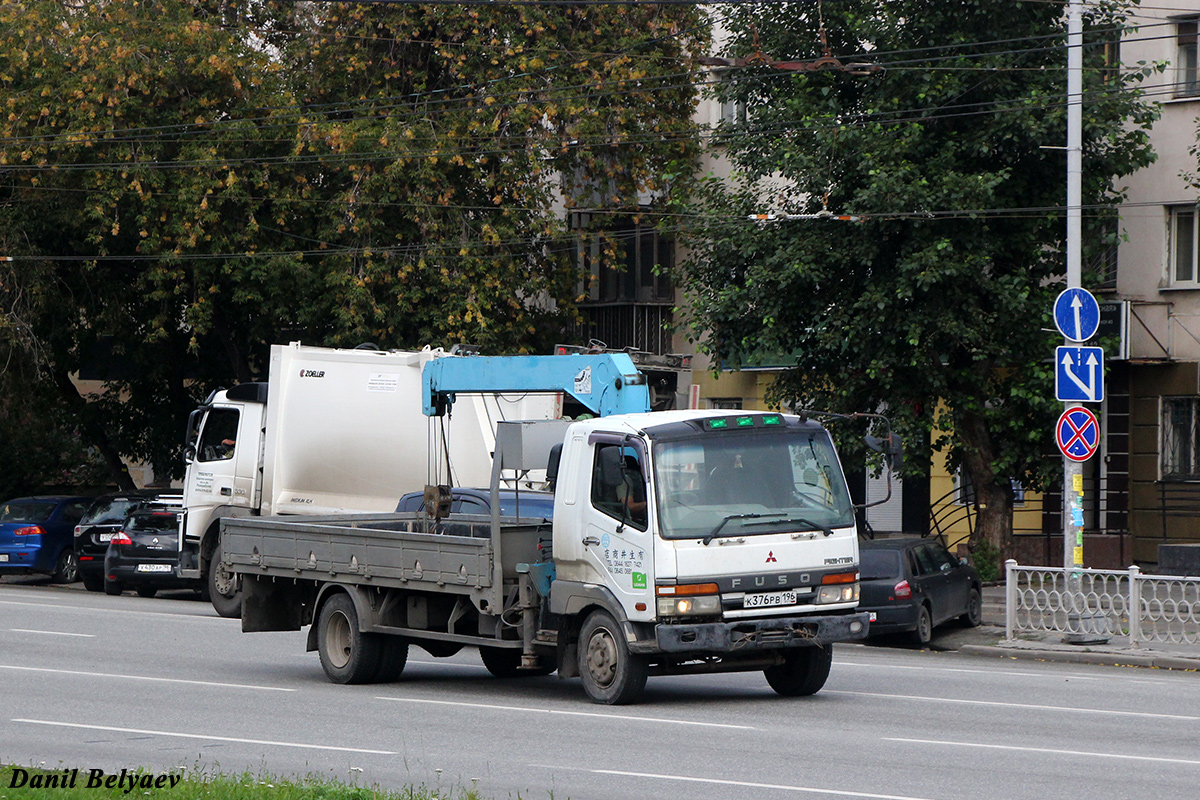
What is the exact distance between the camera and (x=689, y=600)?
466 inches

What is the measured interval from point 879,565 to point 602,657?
7.11 m

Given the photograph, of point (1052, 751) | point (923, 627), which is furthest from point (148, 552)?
point (1052, 751)

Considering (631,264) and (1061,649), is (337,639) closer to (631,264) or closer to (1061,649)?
(1061,649)

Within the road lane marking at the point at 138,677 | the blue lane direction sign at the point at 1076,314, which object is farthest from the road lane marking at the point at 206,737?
the blue lane direction sign at the point at 1076,314

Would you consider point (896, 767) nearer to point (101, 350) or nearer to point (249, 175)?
point (249, 175)

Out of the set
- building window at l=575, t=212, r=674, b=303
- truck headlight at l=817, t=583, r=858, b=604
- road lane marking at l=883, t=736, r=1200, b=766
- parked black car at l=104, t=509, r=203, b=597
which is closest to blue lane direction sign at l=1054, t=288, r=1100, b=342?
truck headlight at l=817, t=583, r=858, b=604

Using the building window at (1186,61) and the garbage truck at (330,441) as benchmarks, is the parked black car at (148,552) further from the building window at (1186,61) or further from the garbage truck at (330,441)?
the building window at (1186,61)

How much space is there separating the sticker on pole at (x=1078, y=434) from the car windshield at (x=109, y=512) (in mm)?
16131

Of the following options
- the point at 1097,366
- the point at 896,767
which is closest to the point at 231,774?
the point at 896,767

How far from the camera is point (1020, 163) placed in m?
23.4

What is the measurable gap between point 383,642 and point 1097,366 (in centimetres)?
926

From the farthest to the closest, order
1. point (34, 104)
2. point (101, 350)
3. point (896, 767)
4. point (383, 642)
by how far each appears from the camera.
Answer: point (101, 350) < point (34, 104) < point (383, 642) < point (896, 767)

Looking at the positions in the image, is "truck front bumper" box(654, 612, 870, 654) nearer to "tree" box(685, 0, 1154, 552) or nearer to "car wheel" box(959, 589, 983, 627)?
"car wheel" box(959, 589, 983, 627)

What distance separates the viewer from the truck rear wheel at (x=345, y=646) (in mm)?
14008
